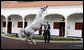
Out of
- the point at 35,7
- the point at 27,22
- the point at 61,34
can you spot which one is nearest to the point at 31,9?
the point at 35,7

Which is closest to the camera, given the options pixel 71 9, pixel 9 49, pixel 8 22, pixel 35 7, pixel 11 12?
pixel 9 49

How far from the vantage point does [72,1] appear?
26.5 meters

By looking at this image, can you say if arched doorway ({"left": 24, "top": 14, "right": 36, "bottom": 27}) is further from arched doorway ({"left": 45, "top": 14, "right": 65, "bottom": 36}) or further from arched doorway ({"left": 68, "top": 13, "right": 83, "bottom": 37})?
arched doorway ({"left": 68, "top": 13, "right": 83, "bottom": 37})

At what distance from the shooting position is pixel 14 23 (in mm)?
32812

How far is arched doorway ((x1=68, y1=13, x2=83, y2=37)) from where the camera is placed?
87.4ft

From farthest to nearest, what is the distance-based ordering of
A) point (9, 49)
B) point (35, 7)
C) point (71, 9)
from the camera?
point (35, 7)
point (71, 9)
point (9, 49)

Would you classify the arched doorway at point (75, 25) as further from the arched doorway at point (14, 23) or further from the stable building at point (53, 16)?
the arched doorway at point (14, 23)

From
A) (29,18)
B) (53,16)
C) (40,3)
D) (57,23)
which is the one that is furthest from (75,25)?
(29,18)

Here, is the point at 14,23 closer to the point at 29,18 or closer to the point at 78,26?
the point at 29,18

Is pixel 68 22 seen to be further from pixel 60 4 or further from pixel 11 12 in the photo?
pixel 11 12

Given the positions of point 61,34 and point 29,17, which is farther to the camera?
point 29,17

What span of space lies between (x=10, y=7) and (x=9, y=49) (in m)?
19.8

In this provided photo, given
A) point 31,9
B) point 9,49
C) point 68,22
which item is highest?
point 31,9

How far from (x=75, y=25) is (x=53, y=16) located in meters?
3.45
